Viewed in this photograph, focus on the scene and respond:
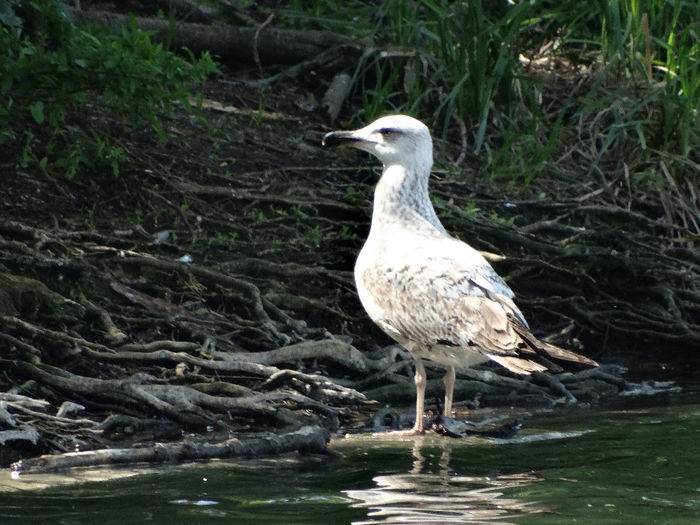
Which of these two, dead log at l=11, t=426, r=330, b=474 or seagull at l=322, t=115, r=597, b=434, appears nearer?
dead log at l=11, t=426, r=330, b=474

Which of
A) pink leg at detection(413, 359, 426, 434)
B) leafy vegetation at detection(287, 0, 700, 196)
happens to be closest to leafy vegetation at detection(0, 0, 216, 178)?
pink leg at detection(413, 359, 426, 434)

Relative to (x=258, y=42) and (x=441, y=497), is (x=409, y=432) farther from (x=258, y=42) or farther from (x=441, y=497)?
(x=258, y=42)

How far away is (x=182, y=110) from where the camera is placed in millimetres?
10406

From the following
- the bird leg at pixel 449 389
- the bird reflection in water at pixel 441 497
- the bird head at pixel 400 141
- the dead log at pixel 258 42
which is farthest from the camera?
the dead log at pixel 258 42

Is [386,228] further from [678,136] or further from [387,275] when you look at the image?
[678,136]

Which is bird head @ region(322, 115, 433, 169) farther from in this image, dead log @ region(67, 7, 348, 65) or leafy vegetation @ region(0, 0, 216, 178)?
dead log @ region(67, 7, 348, 65)

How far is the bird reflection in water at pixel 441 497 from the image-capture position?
14.5 ft

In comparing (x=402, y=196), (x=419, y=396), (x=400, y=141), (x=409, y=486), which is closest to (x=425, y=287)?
(x=419, y=396)

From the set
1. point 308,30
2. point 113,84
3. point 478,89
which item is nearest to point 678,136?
point 478,89

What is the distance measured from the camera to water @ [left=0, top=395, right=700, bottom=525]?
14.5 feet

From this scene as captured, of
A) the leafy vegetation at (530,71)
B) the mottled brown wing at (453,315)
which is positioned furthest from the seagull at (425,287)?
the leafy vegetation at (530,71)

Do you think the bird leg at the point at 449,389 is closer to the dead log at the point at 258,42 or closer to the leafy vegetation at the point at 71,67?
the leafy vegetation at the point at 71,67

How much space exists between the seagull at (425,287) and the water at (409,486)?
0.44 m

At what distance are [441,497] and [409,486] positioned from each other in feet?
0.90
